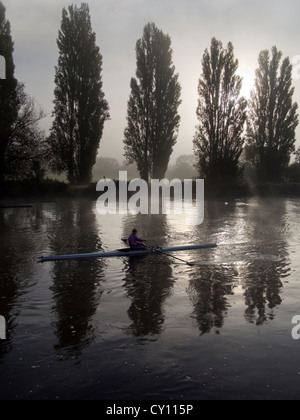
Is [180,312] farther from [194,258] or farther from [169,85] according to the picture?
[169,85]

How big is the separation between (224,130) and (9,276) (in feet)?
117

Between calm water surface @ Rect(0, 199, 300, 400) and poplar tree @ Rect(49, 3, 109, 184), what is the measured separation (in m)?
25.1

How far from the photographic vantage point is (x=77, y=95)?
4053cm

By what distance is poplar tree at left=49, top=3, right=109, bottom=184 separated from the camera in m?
40.4

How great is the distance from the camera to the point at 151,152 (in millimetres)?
43406

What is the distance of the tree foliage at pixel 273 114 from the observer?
47.0 meters

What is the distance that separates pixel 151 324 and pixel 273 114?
44299 millimetres

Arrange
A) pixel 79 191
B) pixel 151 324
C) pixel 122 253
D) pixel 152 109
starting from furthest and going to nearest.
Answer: pixel 152 109 < pixel 79 191 < pixel 122 253 < pixel 151 324

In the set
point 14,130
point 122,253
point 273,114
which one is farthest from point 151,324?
point 273,114

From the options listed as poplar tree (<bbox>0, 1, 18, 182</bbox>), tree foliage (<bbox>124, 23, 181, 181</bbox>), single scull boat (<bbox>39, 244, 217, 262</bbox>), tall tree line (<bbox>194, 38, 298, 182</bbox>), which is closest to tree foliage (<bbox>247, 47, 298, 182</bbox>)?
tall tree line (<bbox>194, 38, 298, 182</bbox>)

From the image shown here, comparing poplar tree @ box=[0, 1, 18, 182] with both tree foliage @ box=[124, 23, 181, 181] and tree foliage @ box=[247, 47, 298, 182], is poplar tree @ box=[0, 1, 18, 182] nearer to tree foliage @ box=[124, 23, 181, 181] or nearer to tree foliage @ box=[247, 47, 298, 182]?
tree foliage @ box=[124, 23, 181, 181]

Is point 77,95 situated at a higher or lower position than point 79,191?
higher

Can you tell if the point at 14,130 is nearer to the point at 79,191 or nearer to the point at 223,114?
the point at 79,191

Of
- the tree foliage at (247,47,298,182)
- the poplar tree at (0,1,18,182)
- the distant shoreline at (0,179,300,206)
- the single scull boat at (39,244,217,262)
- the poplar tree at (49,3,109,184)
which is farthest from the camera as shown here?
the tree foliage at (247,47,298,182)
